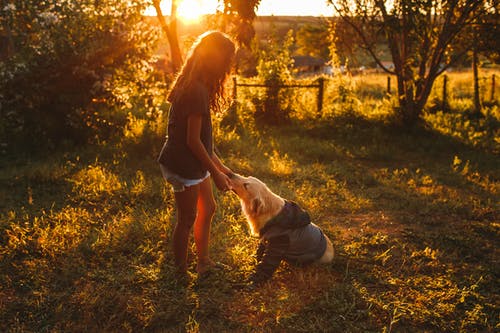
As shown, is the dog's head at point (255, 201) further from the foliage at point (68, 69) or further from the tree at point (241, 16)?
the foliage at point (68, 69)

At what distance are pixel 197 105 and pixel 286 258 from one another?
1795mm

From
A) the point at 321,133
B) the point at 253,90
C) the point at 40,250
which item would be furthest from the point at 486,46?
the point at 40,250

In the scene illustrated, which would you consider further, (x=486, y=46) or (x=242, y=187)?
(x=486, y=46)

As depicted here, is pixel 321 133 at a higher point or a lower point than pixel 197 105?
lower

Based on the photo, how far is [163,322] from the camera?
3525mm

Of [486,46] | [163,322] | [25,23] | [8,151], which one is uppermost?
[25,23]

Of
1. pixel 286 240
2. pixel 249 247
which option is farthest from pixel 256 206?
pixel 249 247

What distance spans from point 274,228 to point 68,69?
277 inches

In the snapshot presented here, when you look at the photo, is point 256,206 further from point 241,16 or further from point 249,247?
point 241,16

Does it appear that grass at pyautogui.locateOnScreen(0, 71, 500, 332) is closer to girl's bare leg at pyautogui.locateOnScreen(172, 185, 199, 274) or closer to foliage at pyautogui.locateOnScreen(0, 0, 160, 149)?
girl's bare leg at pyautogui.locateOnScreen(172, 185, 199, 274)

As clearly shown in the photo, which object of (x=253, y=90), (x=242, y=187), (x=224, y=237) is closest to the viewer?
(x=242, y=187)

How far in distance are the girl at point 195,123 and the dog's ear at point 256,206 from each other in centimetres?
30

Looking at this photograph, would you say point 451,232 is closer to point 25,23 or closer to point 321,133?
point 321,133

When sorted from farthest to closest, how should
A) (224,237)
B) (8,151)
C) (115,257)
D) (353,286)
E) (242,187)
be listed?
1. (8,151)
2. (224,237)
3. (115,257)
4. (353,286)
5. (242,187)
